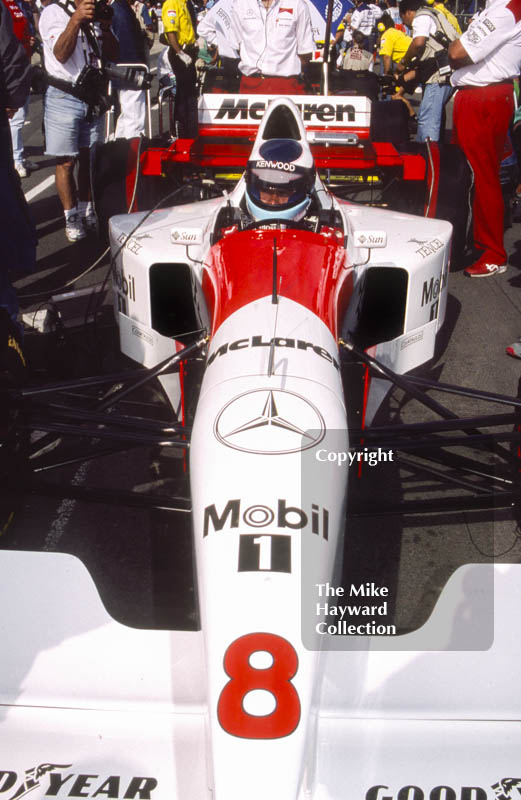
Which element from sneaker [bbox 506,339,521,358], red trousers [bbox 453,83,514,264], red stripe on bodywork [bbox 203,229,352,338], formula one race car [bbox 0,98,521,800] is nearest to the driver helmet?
red stripe on bodywork [bbox 203,229,352,338]

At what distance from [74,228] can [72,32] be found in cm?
150

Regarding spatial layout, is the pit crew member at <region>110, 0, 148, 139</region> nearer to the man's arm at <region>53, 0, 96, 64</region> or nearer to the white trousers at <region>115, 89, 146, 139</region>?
the white trousers at <region>115, 89, 146, 139</region>

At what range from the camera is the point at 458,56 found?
208 inches

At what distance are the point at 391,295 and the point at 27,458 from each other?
1.94m

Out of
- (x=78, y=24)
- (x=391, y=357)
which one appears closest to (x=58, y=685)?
(x=391, y=357)

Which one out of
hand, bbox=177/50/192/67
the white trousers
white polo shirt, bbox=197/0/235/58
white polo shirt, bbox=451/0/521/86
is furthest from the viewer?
hand, bbox=177/50/192/67

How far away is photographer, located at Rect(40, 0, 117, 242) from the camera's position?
5492 mm

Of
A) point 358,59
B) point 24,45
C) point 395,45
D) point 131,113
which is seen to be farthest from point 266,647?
point 395,45

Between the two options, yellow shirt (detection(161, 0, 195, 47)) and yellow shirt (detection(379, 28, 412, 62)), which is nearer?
yellow shirt (detection(161, 0, 195, 47))

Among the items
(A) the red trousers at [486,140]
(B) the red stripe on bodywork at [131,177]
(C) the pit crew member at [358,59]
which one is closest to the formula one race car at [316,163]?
(B) the red stripe on bodywork at [131,177]

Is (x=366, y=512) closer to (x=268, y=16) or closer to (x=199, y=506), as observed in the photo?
(x=199, y=506)

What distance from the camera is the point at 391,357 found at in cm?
351

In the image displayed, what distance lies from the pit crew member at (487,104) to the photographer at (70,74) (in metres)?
2.63

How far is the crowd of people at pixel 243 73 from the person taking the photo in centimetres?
507
